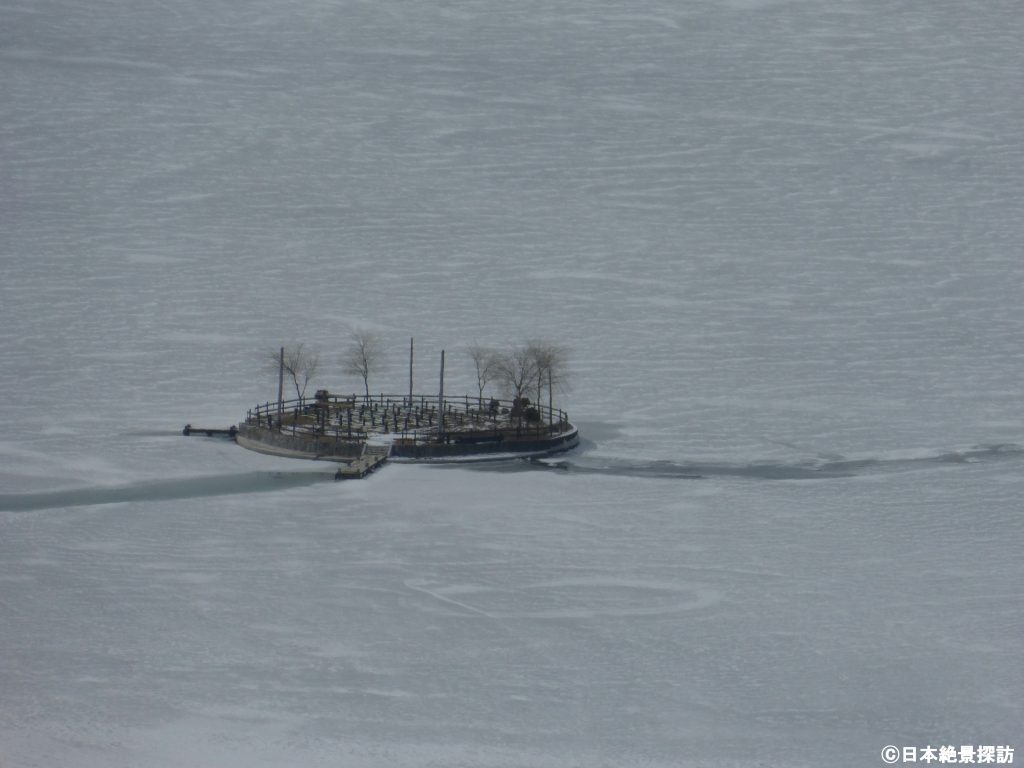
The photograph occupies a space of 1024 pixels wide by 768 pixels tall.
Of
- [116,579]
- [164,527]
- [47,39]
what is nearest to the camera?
[116,579]

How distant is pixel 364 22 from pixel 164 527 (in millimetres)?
36335

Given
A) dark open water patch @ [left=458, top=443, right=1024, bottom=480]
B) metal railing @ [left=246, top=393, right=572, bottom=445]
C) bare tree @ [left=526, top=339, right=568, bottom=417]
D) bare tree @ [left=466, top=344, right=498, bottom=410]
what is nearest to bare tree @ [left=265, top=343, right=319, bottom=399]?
metal railing @ [left=246, top=393, right=572, bottom=445]

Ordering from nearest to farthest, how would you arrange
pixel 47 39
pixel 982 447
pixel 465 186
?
pixel 982 447 → pixel 465 186 → pixel 47 39

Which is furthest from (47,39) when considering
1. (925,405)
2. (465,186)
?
(925,405)

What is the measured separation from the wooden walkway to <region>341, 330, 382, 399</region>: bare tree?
291cm

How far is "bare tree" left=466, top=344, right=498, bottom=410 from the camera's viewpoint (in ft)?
109

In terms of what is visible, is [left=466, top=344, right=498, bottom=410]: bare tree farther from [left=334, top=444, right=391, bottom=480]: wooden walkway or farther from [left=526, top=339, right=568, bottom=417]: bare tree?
[left=334, top=444, right=391, bottom=480]: wooden walkway

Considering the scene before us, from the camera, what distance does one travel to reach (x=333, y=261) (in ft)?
137

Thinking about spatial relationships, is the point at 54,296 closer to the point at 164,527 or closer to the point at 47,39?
the point at 164,527

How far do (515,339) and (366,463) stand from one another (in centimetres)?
769

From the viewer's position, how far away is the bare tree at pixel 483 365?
3316 cm

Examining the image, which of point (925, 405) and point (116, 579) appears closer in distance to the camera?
point (116, 579)

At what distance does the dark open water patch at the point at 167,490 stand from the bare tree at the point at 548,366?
16.1 feet

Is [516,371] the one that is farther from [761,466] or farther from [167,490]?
[167,490]
